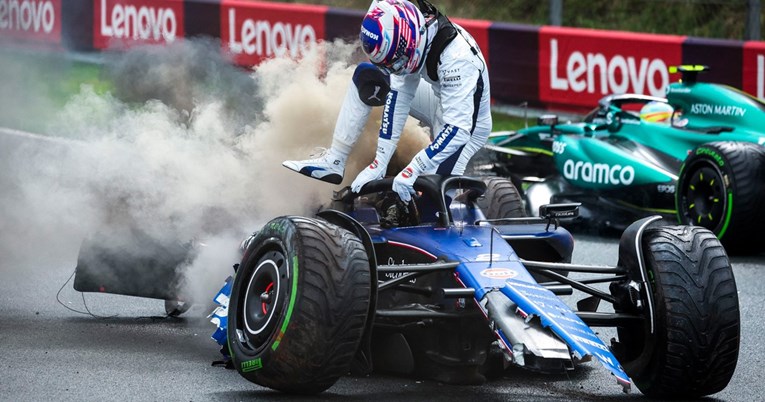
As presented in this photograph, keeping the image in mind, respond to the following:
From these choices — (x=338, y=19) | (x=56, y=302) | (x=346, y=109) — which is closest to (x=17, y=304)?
(x=56, y=302)

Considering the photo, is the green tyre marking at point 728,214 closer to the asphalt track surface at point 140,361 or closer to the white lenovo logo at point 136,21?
the asphalt track surface at point 140,361

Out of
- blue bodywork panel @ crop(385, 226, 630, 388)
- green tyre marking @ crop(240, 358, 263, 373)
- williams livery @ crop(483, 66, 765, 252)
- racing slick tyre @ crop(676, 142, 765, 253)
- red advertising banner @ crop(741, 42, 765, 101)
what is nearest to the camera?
blue bodywork panel @ crop(385, 226, 630, 388)

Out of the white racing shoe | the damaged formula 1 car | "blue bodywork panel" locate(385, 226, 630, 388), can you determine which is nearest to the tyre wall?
the white racing shoe

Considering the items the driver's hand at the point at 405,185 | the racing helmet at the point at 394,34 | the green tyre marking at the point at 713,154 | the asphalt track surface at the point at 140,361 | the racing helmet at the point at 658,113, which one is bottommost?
the asphalt track surface at the point at 140,361

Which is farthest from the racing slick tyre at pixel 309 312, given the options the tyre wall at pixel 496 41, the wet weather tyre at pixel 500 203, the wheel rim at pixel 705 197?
the wheel rim at pixel 705 197

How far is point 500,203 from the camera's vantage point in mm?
8555

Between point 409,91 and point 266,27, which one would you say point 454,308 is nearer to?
point 409,91

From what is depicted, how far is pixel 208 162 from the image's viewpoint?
28.1 ft

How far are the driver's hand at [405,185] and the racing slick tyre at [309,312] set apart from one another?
86 cm

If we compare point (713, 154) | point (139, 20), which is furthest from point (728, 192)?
point (139, 20)

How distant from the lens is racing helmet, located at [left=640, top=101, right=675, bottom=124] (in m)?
12.5

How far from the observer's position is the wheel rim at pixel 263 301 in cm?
621

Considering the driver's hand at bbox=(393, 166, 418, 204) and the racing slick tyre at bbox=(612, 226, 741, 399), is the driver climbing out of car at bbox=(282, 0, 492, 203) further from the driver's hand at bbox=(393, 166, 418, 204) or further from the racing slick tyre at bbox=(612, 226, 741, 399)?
the racing slick tyre at bbox=(612, 226, 741, 399)

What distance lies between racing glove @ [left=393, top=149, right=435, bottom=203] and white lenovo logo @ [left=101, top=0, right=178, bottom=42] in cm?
1348
